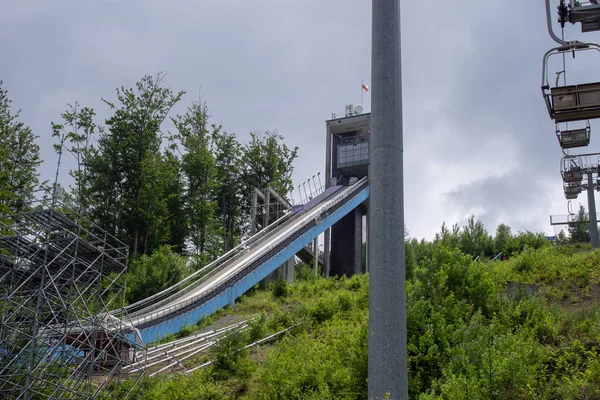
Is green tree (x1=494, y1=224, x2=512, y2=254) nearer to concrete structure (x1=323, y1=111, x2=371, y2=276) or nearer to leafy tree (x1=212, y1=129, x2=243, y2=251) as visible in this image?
concrete structure (x1=323, y1=111, x2=371, y2=276)

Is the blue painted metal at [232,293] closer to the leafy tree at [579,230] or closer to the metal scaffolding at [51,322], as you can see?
the metal scaffolding at [51,322]

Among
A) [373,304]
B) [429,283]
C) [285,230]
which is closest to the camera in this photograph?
[373,304]

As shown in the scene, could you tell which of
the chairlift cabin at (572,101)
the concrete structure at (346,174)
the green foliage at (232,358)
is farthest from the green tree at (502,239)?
the chairlift cabin at (572,101)

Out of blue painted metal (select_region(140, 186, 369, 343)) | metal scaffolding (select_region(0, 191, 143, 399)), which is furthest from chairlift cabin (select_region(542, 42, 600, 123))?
blue painted metal (select_region(140, 186, 369, 343))

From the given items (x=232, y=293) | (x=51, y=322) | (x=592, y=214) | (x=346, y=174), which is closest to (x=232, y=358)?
(x=51, y=322)

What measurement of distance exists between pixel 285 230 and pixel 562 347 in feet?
79.4

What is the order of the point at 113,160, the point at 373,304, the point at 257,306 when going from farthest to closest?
the point at 113,160 < the point at 257,306 < the point at 373,304

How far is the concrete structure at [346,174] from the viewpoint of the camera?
43641 mm

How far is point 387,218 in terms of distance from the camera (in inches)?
205

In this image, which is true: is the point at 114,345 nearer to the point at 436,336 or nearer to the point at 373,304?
the point at 436,336

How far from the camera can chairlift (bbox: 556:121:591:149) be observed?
62.2 feet

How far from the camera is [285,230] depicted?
36.4m

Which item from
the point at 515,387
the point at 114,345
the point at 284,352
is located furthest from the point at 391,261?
the point at 114,345

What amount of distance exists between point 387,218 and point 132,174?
124 feet
